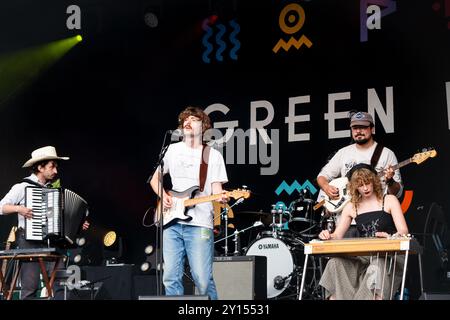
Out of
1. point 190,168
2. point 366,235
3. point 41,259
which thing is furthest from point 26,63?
point 366,235

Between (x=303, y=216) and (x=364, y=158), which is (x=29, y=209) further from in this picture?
(x=303, y=216)

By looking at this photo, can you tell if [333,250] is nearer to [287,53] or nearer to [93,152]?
[287,53]

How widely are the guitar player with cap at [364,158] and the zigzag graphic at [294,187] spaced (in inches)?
62.7

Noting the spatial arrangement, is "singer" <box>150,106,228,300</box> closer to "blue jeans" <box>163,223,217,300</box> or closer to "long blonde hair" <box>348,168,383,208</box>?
"blue jeans" <box>163,223,217,300</box>

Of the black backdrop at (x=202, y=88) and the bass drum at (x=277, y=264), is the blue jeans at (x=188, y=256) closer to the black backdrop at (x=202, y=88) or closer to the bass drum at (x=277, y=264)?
the bass drum at (x=277, y=264)

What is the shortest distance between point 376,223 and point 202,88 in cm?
521

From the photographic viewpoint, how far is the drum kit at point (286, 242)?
10203 mm

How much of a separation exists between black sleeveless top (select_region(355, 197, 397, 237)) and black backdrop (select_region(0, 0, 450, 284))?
2859 mm

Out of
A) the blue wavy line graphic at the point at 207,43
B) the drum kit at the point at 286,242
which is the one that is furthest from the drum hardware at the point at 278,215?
the blue wavy line graphic at the point at 207,43

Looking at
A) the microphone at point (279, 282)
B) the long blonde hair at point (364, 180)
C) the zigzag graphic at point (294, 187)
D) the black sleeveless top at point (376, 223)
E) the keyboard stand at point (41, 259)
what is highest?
the zigzag graphic at point (294, 187)

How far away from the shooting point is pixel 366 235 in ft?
23.3

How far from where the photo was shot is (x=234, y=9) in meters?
11.6

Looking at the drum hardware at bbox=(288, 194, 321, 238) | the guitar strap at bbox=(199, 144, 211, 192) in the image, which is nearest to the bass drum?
the drum hardware at bbox=(288, 194, 321, 238)

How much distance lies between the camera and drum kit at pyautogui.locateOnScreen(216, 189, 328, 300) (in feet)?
33.5
